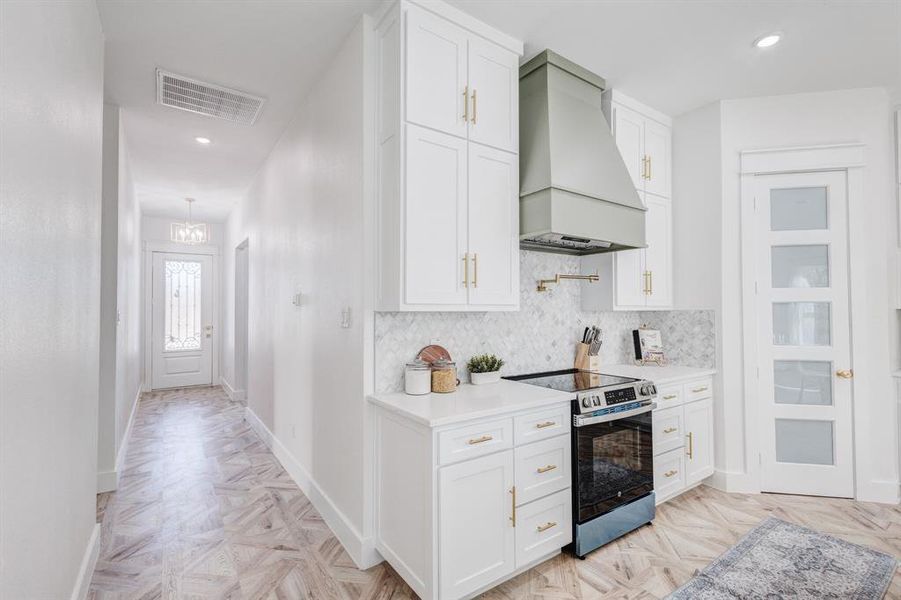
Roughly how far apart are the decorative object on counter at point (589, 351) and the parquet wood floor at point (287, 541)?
108cm

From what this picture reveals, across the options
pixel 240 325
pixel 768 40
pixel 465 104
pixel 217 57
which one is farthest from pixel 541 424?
pixel 240 325

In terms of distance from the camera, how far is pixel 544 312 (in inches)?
126

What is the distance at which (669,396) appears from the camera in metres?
2.95

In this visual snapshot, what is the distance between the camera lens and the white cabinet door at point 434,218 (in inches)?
85.2

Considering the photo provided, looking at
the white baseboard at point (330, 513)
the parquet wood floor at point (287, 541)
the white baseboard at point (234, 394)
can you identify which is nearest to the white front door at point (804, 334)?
the parquet wood floor at point (287, 541)

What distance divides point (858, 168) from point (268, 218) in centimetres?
500

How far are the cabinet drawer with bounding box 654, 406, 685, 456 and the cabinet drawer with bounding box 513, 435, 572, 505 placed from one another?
882 mm

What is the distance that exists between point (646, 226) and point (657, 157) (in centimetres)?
61

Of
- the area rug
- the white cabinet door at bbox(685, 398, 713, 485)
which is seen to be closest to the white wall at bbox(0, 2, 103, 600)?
the area rug

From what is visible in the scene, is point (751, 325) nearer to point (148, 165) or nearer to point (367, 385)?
point (367, 385)

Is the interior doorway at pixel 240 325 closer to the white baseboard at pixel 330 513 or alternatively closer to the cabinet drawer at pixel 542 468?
the white baseboard at pixel 330 513

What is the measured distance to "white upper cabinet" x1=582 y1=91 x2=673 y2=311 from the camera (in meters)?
3.27

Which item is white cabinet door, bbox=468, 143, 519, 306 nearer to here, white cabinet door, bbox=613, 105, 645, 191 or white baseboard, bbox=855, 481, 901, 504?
white cabinet door, bbox=613, 105, 645, 191

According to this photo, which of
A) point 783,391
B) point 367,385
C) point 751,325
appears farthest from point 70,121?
point 783,391
